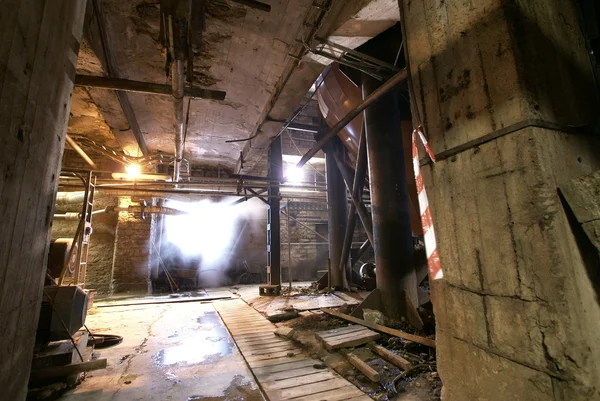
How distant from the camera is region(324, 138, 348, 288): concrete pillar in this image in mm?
8070

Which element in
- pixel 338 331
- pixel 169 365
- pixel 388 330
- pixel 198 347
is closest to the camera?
pixel 169 365

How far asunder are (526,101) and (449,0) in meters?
0.94

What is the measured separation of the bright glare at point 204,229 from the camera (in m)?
12.0

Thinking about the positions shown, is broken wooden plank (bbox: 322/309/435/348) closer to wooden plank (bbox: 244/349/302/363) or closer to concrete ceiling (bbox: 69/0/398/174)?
wooden plank (bbox: 244/349/302/363)

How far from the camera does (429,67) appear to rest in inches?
76.9

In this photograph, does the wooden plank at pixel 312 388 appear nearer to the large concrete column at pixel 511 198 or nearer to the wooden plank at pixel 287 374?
the wooden plank at pixel 287 374

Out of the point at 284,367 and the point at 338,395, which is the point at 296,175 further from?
the point at 338,395

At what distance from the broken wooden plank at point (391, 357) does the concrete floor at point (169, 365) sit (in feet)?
4.92

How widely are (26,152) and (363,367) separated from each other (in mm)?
3303

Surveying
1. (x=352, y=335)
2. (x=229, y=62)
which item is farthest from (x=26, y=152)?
(x=229, y=62)

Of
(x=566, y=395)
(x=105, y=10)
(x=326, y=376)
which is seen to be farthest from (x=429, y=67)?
(x=105, y=10)

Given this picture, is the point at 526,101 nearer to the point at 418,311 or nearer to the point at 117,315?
the point at 418,311

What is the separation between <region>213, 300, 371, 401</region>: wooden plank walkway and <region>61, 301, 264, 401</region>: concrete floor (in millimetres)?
147

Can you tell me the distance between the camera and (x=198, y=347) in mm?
4023
